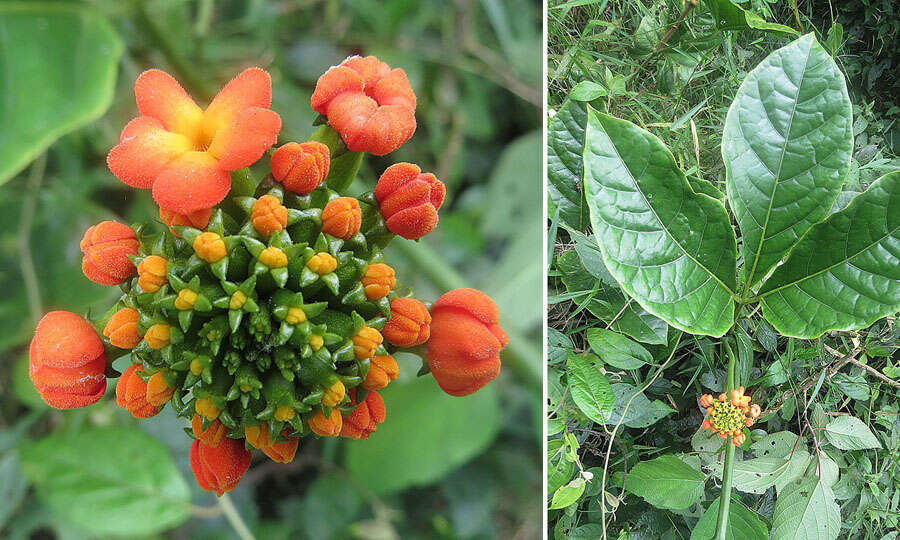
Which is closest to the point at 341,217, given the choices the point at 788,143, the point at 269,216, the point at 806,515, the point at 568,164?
the point at 269,216

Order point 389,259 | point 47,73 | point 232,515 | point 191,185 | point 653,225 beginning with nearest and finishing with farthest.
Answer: point 191,185
point 653,225
point 47,73
point 232,515
point 389,259

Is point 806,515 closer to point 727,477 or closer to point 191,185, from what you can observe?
point 727,477

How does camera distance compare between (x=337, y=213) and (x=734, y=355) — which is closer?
(x=337, y=213)

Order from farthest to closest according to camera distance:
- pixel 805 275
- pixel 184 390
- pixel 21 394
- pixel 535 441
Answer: pixel 535 441 < pixel 21 394 < pixel 805 275 < pixel 184 390

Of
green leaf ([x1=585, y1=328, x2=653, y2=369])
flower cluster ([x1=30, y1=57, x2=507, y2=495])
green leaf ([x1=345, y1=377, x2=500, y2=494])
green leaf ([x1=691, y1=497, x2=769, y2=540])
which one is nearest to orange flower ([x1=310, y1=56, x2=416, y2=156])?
flower cluster ([x1=30, y1=57, x2=507, y2=495])

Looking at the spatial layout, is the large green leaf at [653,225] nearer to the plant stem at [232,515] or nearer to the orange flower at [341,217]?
the orange flower at [341,217]

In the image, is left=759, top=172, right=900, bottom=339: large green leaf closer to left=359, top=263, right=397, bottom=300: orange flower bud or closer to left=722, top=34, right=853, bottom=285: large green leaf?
left=722, top=34, right=853, bottom=285: large green leaf

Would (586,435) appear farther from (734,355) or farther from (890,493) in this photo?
(890,493)

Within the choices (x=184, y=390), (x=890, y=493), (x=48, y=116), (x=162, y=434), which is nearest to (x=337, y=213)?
(x=184, y=390)
